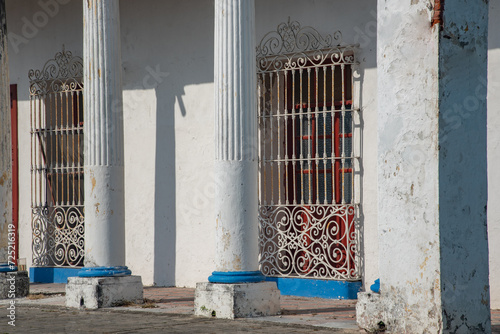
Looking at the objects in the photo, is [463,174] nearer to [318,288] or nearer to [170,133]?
[318,288]

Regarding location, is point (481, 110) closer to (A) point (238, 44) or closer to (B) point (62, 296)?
(A) point (238, 44)

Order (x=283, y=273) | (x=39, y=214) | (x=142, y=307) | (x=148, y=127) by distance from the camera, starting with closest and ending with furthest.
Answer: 1. (x=142, y=307)
2. (x=283, y=273)
3. (x=148, y=127)
4. (x=39, y=214)

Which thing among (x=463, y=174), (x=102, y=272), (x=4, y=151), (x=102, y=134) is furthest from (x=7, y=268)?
(x=463, y=174)

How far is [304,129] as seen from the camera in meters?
8.62

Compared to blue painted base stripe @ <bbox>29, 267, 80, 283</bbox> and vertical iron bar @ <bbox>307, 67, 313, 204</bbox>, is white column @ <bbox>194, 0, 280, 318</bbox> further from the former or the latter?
blue painted base stripe @ <bbox>29, 267, 80, 283</bbox>

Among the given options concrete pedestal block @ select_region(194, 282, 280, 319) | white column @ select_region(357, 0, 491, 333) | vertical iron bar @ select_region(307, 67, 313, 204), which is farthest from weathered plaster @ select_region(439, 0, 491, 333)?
vertical iron bar @ select_region(307, 67, 313, 204)

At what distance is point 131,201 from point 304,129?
2731 mm

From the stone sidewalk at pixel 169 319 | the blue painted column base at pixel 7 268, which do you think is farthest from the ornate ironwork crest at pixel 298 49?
the blue painted column base at pixel 7 268

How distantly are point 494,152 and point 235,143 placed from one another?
248cm

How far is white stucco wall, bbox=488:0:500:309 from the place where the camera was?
23.5 feet

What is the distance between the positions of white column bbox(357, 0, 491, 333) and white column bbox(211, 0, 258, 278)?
5.82ft

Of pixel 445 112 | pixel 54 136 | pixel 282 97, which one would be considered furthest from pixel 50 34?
pixel 445 112

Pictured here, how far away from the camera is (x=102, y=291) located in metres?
7.77

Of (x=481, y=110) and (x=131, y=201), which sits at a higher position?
(x=481, y=110)
